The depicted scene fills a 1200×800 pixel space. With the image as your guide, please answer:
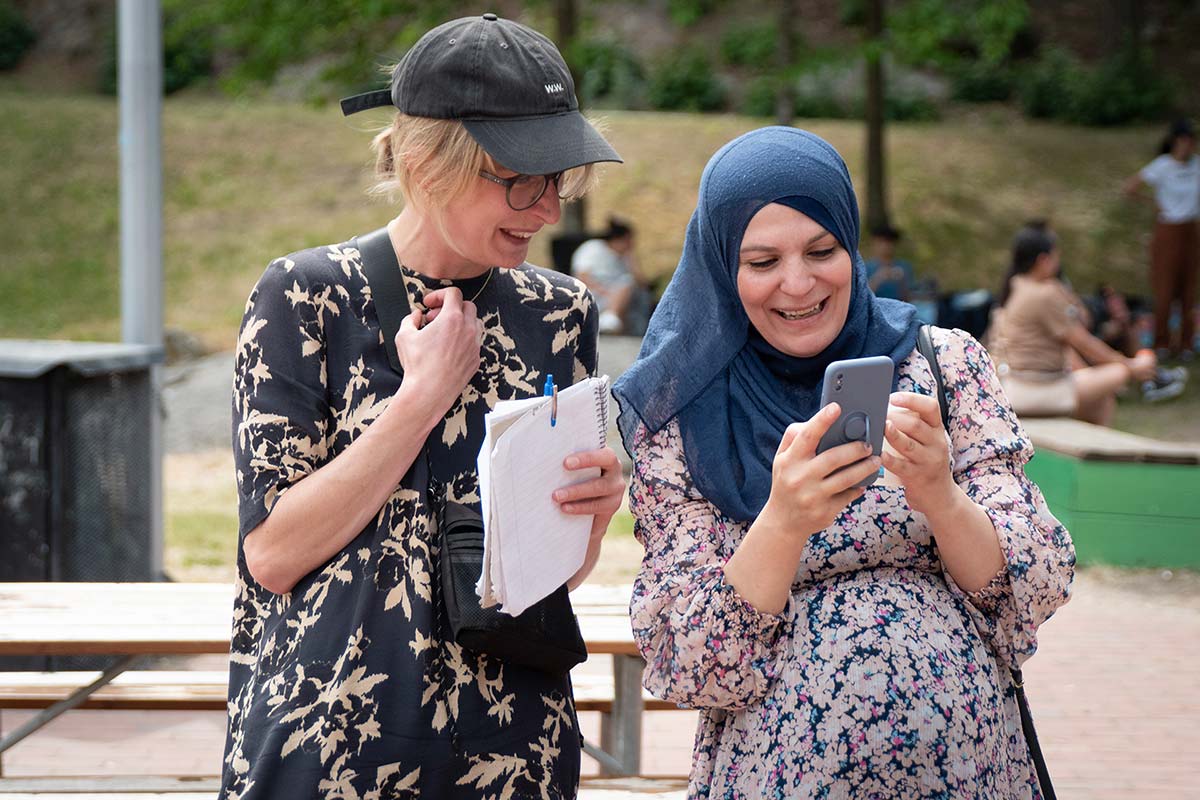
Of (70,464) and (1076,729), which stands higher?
(70,464)

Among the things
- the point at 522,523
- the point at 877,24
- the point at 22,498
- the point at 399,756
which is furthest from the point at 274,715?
the point at 877,24

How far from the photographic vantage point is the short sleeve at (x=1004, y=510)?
224cm

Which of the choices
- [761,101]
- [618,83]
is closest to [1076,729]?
[761,101]

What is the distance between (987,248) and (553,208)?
20526mm

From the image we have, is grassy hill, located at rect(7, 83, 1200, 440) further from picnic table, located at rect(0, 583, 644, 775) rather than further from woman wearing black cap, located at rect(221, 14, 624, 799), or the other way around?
woman wearing black cap, located at rect(221, 14, 624, 799)

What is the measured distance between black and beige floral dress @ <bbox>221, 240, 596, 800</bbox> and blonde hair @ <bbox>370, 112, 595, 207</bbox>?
154mm

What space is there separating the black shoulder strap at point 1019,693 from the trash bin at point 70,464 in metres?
4.49

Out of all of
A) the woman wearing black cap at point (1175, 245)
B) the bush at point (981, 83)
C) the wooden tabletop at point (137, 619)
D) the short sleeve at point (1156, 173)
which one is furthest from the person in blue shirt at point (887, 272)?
the bush at point (981, 83)

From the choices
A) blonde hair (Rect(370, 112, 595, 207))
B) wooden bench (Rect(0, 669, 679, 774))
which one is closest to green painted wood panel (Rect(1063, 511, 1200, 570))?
wooden bench (Rect(0, 669, 679, 774))

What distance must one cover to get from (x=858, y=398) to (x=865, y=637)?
1.39ft

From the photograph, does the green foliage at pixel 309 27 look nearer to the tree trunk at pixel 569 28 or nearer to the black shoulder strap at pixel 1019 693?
the tree trunk at pixel 569 28

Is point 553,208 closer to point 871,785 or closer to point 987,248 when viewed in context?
point 871,785

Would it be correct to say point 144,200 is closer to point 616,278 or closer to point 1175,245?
point 616,278

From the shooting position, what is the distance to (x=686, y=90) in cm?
3050
